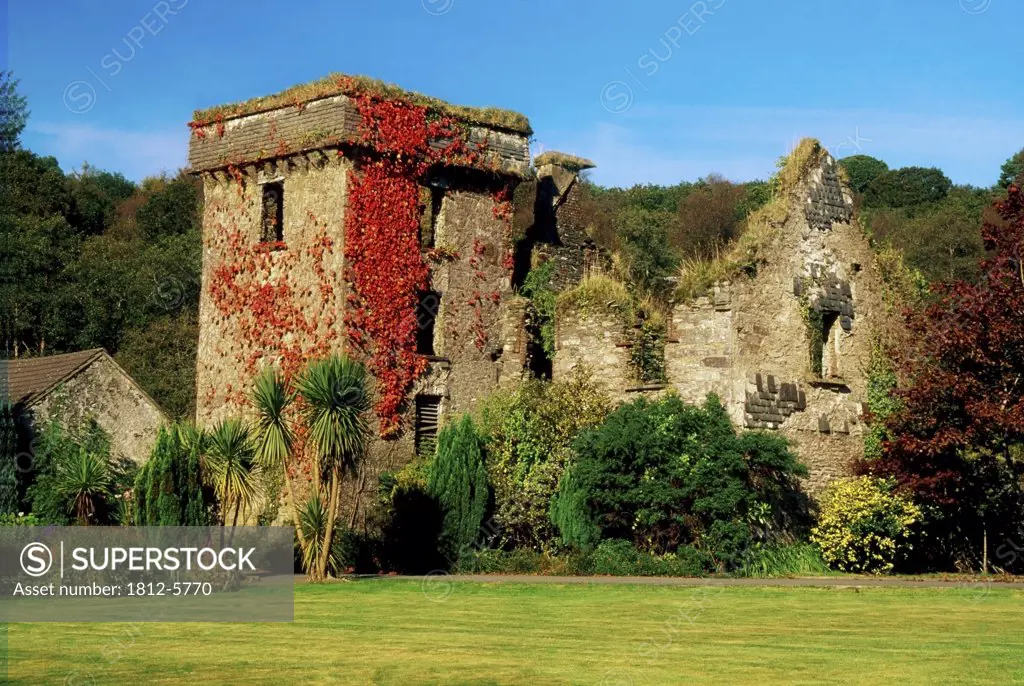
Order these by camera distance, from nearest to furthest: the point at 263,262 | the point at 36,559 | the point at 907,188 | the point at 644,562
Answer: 1. the point at 36,559
2. the point at 644,562
3. the point at 263,262
4. the point at 907,188

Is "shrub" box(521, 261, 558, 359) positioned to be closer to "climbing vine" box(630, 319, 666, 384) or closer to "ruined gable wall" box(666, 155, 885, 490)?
"climbing vine" box(630, 319, 666, 384)

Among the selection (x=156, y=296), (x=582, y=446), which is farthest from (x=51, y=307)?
(x=582, y=446)

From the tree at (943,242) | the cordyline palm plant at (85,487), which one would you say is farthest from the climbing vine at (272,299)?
the tree at (943,242)

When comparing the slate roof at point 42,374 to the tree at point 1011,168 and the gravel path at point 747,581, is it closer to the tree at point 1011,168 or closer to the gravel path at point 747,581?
the gravel path at point 747,581

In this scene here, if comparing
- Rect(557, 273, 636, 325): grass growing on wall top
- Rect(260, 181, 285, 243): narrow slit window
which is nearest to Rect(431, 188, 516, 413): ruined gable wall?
Rect(557, 273, 636, 325): grass growing on wall top

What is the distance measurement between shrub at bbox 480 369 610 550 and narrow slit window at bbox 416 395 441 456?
4.28 feet

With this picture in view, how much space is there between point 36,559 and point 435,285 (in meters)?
10.3

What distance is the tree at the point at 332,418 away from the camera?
2253 cm

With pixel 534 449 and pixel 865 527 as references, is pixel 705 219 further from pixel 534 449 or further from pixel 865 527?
pixel 865 527

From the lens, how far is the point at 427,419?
2894 centimetres

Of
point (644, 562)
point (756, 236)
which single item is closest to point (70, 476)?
point (644, 562)

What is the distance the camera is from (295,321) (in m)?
28.0

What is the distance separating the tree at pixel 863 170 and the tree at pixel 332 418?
53005 millimetres

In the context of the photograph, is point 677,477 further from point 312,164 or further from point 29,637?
point 29,637
